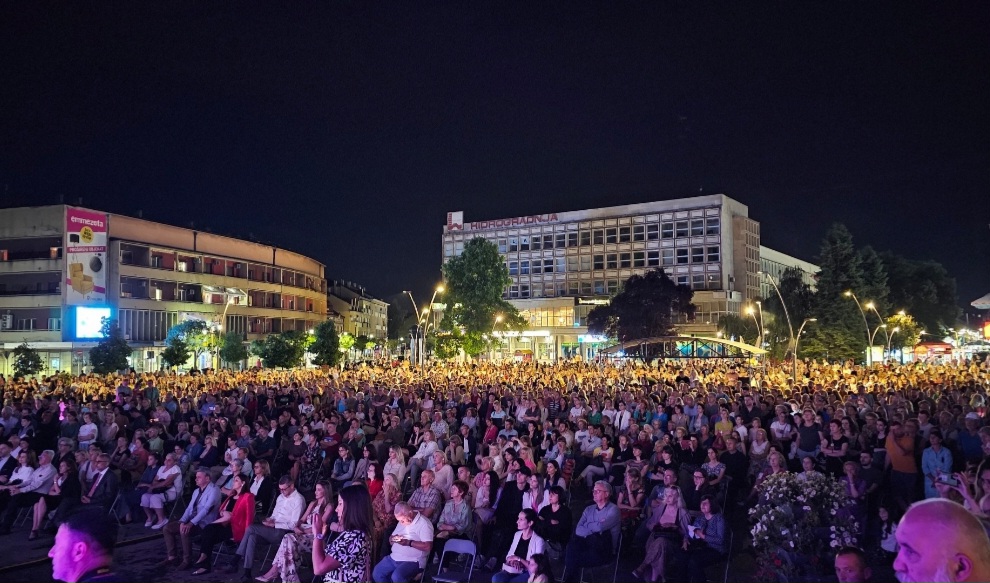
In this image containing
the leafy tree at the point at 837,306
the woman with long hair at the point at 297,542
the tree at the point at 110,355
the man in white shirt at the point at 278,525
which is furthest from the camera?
the leafy tree at the point at 837,306

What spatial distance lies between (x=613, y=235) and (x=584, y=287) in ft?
22.4

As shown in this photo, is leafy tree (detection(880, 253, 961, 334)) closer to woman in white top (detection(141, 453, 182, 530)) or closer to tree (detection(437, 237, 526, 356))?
tree (detection(437, 237, 526, 356))

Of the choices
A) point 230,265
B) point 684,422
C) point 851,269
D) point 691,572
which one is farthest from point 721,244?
point 691,572

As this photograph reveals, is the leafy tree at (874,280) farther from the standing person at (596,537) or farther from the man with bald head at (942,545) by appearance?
the man with bald head at (942,545)

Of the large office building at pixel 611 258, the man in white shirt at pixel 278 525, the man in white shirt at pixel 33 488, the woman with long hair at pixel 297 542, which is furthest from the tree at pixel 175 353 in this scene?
the woman with long hair at pixel 297 542

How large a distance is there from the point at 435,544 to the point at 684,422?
719cm

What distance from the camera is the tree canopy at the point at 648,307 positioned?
64312 mm

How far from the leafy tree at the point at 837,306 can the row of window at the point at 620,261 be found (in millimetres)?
21691

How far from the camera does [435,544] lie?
8516mm

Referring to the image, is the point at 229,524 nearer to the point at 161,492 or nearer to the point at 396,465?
the point at 396,465

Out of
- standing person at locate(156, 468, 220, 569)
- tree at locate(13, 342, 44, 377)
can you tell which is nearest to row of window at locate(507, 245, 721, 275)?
tree at locate(13, 342, 44, 377)

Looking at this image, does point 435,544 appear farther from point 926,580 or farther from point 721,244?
point 721,244

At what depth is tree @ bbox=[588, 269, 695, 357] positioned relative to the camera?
64.3m

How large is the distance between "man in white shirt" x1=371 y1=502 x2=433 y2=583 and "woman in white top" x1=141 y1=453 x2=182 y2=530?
490 centimetres
